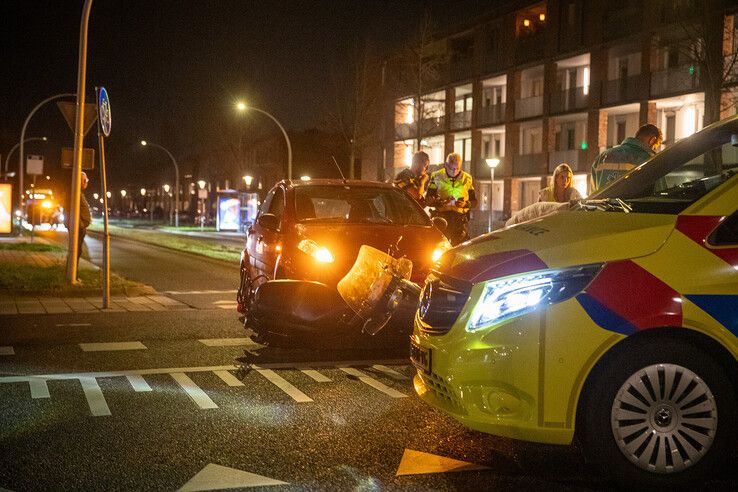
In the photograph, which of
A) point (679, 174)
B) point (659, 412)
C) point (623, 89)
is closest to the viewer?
point (659, 412)

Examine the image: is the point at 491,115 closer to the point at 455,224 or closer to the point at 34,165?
the point at 34,165

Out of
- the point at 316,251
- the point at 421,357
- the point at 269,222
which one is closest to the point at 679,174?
the point at 421,357

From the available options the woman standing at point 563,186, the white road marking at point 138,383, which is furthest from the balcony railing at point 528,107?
the white road marking at point 138,383

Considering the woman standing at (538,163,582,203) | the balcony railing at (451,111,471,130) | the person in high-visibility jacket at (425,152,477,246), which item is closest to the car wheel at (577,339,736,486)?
the woman standing at (538,163,582,203)

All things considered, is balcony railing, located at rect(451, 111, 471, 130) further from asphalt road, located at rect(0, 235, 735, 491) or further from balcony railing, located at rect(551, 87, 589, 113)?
asphalt road, located at rect(0, 235, 735, 491)

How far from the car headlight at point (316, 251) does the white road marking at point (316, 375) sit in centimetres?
125

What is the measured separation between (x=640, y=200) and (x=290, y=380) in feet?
11.2

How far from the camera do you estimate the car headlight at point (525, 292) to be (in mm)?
4371

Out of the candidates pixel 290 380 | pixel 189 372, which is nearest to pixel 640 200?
pixel 290 380

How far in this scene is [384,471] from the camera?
4770 mm

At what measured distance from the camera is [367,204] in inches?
390

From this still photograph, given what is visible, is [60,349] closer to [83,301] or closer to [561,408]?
[83,301]

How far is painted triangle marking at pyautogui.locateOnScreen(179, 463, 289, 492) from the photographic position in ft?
14.7

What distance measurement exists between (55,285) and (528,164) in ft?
115
